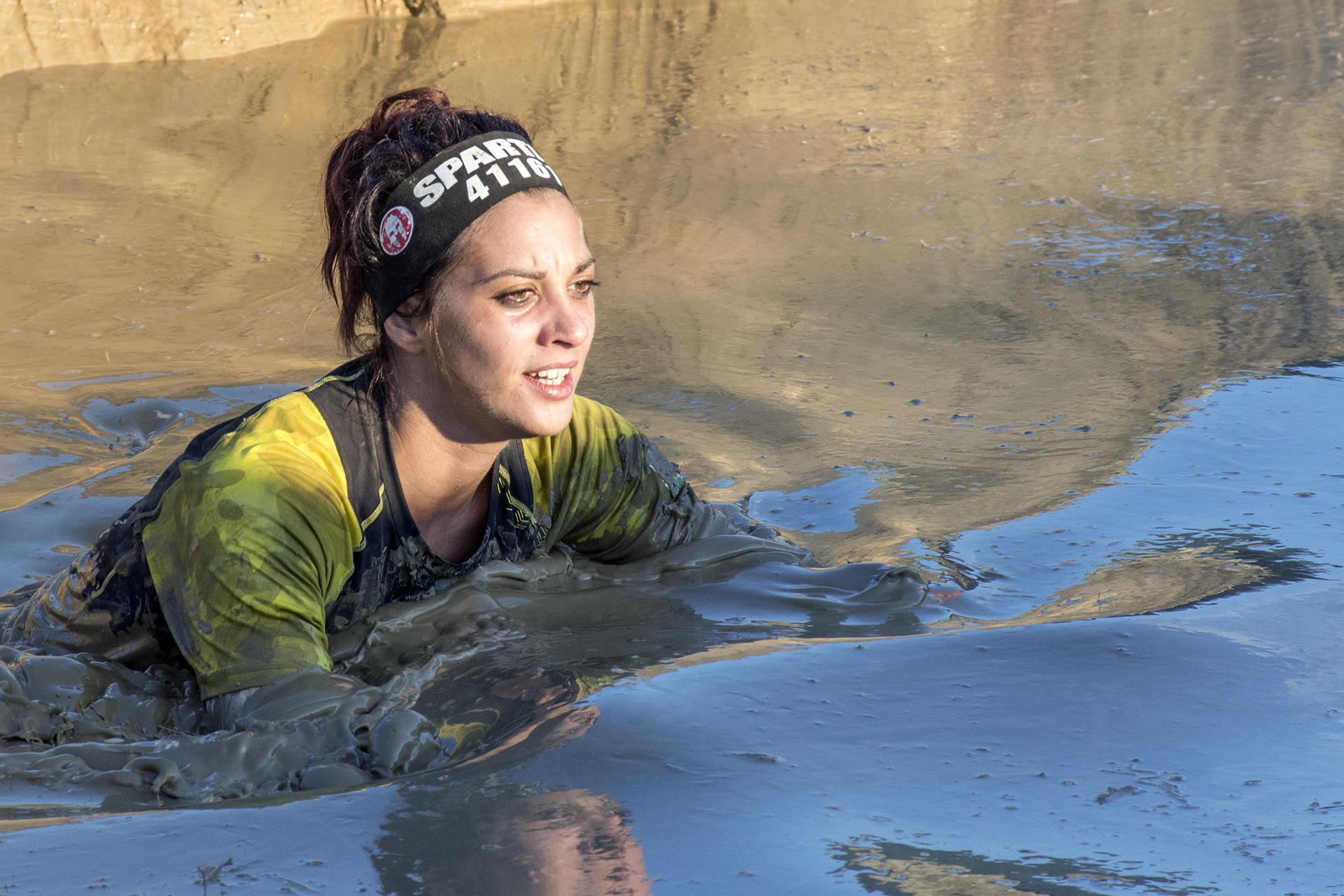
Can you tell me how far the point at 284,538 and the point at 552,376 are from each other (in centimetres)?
56

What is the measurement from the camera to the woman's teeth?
241 centimetres

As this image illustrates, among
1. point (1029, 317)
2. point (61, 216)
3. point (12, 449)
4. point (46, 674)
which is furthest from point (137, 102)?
point (46, 674)

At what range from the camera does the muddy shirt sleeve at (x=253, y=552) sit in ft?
7.09

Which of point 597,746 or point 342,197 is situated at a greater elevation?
point 342,197

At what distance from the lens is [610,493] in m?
2.93

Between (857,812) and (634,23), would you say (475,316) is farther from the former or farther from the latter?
(634,23)

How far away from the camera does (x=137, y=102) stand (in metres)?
7.49

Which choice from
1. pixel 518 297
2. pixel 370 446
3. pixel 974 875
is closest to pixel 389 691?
pixel 370 446

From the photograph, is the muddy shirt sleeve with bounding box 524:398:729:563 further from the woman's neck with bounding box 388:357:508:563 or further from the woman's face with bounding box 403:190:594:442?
the woman's face with bounding box 403:190:594:442

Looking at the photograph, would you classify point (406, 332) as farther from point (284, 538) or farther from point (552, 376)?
point (284, 538)

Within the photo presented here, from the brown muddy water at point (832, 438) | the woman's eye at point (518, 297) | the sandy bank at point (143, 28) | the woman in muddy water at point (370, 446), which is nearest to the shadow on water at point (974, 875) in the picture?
the brown muddy water at point (832, 438)

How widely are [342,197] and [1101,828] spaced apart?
1750 mm

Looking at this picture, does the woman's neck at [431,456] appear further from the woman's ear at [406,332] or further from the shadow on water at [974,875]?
the shadow on water at [974,875]

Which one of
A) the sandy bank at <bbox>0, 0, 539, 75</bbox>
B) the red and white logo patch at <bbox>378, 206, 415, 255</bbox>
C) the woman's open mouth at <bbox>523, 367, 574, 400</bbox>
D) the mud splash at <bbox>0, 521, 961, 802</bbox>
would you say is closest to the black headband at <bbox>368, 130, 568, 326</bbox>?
the red and white logo patch at <bbox>378, 206, 415, 255</bbox>
